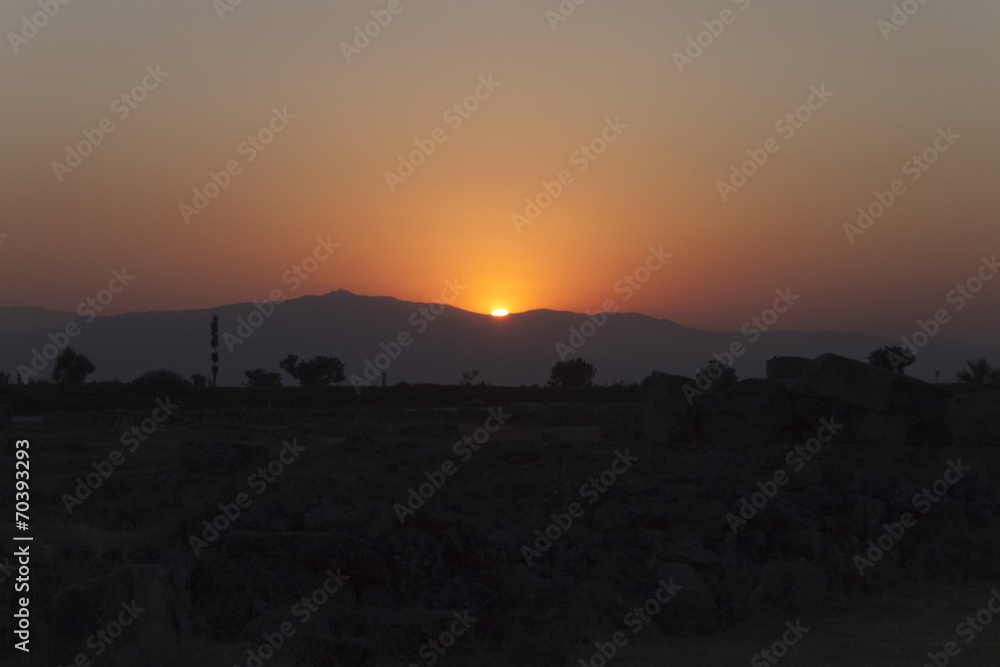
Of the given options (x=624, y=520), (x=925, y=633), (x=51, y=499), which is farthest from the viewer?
(x=51, y=499)

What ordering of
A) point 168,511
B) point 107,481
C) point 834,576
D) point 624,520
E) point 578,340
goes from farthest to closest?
point 578,340 < point 107,481 < point 168,511 < point 624,520 < point 834,576

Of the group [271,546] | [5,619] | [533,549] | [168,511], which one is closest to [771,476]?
[533,549]

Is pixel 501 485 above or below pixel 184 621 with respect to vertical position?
above

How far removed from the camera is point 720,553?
9.83 m

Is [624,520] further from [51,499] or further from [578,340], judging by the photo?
[578,340]

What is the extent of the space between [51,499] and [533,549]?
7.36 metres
